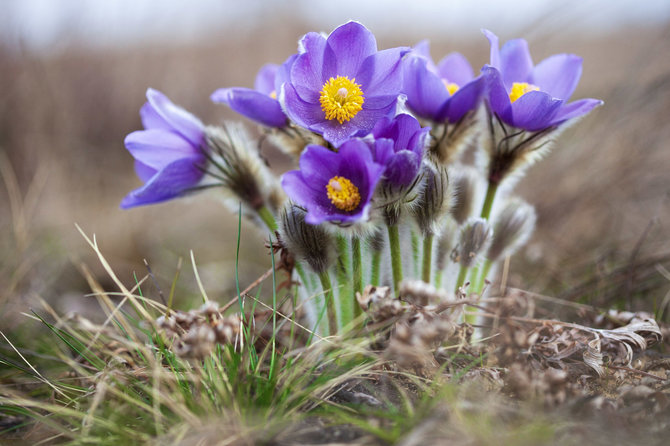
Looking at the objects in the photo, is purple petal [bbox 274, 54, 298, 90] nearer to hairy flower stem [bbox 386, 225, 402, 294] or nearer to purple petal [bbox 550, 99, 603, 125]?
hairy flower stem [bbox 386, 225, 402, 294]

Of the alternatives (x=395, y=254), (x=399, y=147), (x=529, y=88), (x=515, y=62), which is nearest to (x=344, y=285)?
(x=395, y=254)

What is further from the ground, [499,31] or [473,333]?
[499,31]

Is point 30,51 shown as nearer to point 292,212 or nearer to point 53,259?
point 53,259

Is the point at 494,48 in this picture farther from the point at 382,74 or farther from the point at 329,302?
the point at 329,302

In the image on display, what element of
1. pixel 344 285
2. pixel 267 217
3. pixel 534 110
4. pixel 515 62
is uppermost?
pixel 515 62

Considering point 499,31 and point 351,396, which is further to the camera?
point 499,31

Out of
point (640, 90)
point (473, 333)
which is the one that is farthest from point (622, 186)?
point (473, 333)
